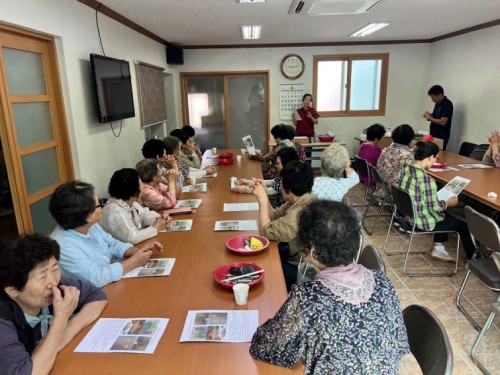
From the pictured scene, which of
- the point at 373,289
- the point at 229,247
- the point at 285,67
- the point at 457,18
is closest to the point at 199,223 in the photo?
the point at 229,247

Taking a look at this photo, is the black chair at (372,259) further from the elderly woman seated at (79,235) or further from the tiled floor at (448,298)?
the elderly woman seated at (79,235)

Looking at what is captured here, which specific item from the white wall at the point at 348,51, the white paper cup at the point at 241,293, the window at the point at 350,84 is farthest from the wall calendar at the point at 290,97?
the white paper cup at the point at 241,293

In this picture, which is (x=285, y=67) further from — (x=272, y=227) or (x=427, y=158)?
(x=272, y=227)

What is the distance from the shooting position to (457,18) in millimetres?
5016

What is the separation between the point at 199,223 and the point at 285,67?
5.60 metres

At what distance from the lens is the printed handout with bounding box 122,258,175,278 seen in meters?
1.80

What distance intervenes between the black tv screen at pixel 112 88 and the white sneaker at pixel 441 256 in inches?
141

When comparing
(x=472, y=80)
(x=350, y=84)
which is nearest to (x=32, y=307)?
(x=472, y=80)

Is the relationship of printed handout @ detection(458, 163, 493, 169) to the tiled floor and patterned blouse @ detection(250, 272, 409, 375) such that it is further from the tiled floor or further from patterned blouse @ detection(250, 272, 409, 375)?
patterned blouse @ detection(250, 272, 409, 375)

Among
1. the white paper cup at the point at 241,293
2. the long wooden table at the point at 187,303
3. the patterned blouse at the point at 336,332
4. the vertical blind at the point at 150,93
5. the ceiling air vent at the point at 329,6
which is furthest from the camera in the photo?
the vertical blind at the point at 150,93

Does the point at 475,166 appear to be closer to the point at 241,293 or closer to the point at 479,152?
the point at 479,152

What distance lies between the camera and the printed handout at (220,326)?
1322mm

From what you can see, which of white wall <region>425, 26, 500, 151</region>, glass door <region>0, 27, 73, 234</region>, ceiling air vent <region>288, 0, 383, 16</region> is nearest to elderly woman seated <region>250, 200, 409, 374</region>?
glass door <region>0, 27, 73, 234</region>

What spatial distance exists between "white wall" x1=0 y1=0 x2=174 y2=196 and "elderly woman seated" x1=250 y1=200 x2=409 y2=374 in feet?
8.36
